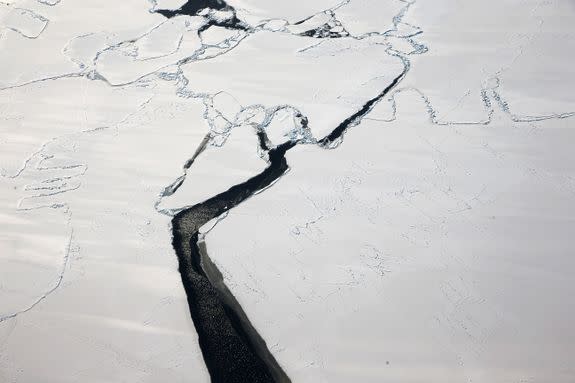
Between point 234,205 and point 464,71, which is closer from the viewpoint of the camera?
point 234,205

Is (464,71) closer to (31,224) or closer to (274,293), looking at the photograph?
(274,293)

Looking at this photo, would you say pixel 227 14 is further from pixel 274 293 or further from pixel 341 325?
pixel 341 325

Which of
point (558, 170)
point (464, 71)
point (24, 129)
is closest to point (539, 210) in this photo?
point (558, 170)

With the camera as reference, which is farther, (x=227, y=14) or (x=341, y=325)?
(x=227, y=14)

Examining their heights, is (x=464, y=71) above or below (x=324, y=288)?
above

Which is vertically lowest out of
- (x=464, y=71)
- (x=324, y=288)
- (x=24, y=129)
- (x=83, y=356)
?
(x=83, y=356)

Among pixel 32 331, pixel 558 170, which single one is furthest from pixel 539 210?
pixel 32 331

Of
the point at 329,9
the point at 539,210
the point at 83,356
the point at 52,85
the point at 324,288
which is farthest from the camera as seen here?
the point at 329,9

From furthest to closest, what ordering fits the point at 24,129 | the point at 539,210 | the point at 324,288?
the point at 24,129 < the point at 539,210 < the point at 324,288

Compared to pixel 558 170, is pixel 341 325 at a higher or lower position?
lower
